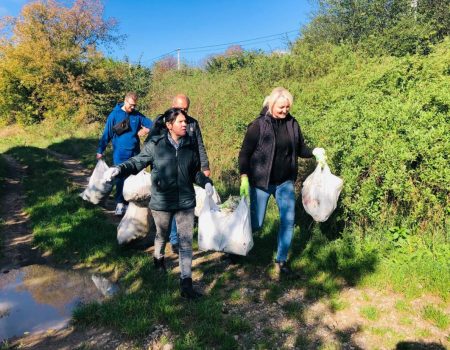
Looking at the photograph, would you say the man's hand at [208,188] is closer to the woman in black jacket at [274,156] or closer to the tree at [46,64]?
the woman in black jacket at [274,156]

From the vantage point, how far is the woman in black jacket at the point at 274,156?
13.0ft

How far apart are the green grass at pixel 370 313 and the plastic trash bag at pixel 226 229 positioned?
1209 millimetres

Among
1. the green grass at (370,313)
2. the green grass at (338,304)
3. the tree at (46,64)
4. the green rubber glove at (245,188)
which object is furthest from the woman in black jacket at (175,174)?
the tree at (46,64)

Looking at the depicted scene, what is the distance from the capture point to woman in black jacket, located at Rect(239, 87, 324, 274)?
3967 mm

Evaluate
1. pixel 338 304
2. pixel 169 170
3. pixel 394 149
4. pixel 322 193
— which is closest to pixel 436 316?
pixel 338 304

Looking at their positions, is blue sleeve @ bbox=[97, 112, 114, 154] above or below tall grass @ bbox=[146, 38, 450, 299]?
above

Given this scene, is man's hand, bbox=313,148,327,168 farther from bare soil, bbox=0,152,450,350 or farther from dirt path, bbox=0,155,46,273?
dirt path, bbox=0,155,46,273

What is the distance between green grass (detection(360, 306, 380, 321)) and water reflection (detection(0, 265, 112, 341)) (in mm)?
2697

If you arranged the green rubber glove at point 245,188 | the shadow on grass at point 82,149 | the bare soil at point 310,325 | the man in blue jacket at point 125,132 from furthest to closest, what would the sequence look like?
the shadow on grass at point 82,149 → the man in blue jacket at point 125,132 → the green rubber glove at point 245,188 → the bare soil at point 310,325

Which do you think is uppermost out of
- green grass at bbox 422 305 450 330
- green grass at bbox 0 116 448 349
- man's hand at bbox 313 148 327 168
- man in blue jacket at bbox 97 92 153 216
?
man in blue jacket at bbox 97 92 153 216

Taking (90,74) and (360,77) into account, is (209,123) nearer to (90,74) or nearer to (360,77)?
(360,77)

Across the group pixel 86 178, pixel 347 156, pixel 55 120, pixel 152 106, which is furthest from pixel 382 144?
pixel 55 120

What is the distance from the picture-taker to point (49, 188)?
8.52 metres

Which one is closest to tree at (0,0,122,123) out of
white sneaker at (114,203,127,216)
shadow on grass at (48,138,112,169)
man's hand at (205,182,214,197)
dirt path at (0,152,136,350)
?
shadow on grass at (48,138,112,169)
